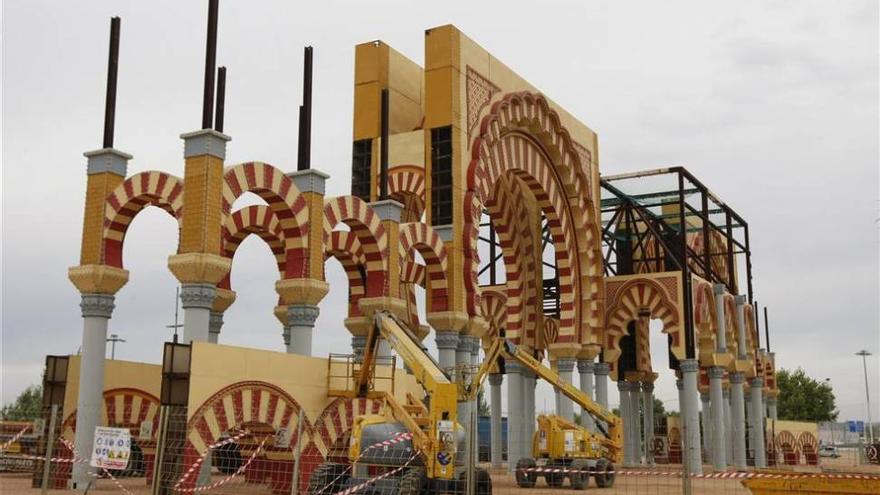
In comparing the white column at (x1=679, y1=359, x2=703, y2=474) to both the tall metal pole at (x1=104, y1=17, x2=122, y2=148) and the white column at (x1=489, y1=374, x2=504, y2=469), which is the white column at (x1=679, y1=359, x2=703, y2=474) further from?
the tall metal pole at (x1=104, y1=17, x2=122, y2=148)

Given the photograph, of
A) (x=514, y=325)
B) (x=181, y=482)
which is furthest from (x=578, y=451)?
(x=181, y=482)

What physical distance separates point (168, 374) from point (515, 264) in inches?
687

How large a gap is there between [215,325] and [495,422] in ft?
52.7

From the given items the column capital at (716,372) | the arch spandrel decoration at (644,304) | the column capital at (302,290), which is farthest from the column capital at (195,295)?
the column capital at (716,372)

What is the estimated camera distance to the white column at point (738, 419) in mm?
34438

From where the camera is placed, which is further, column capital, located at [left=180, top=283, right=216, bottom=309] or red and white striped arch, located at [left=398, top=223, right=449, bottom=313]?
red and white striped arch, located at [left=398, top=223, right=449, bottom=313]

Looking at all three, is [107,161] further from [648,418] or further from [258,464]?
[648,418]

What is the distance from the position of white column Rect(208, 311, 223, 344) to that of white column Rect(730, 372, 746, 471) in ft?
66.0

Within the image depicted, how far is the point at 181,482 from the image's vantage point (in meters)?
14.8

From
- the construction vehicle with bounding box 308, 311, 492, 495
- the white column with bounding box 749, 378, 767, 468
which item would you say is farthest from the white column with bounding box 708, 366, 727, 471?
the construction vehicle with bounding box 308, 311, 492, 495

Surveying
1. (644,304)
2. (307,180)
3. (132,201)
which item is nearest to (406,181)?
(307,180)

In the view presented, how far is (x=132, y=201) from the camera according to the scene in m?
18.2

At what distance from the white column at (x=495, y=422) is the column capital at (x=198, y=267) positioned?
1786 cm

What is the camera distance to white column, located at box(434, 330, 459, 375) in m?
23.2
